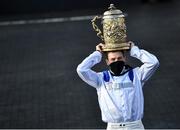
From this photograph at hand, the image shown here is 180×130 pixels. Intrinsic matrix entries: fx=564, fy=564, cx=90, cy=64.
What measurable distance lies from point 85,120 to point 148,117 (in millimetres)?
1155

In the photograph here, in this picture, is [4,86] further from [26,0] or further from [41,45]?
[26,0]

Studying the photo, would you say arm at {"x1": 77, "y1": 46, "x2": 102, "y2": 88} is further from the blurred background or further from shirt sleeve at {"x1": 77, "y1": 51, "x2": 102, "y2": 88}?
the blurred background

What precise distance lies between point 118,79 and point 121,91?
0.54 ft

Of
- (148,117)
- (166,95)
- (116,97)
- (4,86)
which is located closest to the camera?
(116,97)

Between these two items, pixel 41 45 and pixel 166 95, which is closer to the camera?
pixel 166 95

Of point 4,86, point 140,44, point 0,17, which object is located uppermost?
point 0,17

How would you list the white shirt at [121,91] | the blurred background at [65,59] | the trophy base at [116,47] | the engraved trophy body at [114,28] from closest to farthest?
the white shirt at [121,91] < the trophy base at [116,47] < the engraved trophy body at [114,28] < the blurred background at [65,59]

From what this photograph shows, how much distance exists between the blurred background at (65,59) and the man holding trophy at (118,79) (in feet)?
12.2

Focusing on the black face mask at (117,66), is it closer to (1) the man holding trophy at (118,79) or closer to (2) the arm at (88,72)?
(1) the man holding trophy at (118,79)

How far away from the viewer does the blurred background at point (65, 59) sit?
10.6m

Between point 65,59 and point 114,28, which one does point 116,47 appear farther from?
point 65,59

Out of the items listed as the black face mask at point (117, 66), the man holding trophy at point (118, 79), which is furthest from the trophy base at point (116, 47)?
the black face mask at point (117, 66)

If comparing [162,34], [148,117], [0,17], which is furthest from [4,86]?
[0,17]

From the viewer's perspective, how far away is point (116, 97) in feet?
20.3
